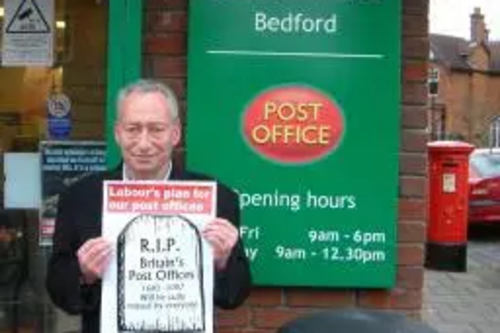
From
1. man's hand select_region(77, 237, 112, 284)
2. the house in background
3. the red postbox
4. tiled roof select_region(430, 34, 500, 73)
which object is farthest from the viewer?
tiled roof select_region(430, 34, 500, 73)

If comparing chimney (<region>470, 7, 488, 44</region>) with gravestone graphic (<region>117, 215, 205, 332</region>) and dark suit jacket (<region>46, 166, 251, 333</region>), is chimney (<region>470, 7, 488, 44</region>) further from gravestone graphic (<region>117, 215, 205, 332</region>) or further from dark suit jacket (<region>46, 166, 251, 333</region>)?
gravestone graphic (<region>117, 215, 205, 332</region>)

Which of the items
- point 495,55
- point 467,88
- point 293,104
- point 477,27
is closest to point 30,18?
point 293,104

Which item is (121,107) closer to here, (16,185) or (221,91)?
(221,91)

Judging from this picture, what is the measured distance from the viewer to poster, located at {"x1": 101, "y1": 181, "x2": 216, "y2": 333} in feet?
10.2

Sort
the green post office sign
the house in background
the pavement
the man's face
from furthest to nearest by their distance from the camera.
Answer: the house in background, the pavement, the green post office sign, the man's face

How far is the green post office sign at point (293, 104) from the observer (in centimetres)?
441

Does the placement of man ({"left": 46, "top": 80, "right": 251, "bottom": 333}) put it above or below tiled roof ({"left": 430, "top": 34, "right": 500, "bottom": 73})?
below

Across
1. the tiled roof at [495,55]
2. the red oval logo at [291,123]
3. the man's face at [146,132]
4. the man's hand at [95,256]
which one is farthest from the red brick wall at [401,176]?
the tiled roof at [495,55]

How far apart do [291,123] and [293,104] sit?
8 cm

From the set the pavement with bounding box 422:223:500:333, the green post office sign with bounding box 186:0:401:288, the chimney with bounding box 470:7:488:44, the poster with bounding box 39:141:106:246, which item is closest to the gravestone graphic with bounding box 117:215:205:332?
the green post office sign with bounding box 186:0:401:288

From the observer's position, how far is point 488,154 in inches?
704

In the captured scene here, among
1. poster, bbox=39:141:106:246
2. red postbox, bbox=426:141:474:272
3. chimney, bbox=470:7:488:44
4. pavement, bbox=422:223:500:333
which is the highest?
chimney, bbox=470:7:488:44

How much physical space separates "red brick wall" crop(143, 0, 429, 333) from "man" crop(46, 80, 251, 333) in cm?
121

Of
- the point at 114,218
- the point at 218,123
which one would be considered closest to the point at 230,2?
the point at 218,123
